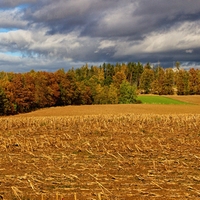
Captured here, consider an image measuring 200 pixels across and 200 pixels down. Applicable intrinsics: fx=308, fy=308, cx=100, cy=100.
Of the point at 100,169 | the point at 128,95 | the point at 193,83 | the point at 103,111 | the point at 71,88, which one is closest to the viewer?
the point at 100,169

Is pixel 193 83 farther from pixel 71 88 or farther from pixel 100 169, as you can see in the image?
pixel 100 169

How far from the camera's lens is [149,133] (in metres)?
22.8

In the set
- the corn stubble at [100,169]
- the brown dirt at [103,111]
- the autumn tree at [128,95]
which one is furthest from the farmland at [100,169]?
the autumn tree at [128,95]

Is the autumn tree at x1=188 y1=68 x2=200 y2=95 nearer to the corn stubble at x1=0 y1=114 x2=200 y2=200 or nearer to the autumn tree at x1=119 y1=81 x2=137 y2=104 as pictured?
the autumn tree at x1=119 y1=81 x2=137 y2=104

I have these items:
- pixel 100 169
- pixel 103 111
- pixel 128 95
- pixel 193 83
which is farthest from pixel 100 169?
pixel 193 83

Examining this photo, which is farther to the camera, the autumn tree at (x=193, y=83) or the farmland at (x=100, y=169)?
the autumn tree at (x=193, y=83)

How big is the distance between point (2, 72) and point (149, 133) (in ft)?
305

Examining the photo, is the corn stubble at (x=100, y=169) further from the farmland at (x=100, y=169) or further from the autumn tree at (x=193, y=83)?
the autumn tree at (x=193, y=83)

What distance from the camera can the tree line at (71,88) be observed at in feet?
234

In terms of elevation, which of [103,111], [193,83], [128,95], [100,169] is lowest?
[103,111]

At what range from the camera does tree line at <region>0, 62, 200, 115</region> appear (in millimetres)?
71375

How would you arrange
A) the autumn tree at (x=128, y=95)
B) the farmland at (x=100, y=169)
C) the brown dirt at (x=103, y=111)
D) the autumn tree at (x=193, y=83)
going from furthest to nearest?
1. the autumn tree at (x=193, y=83)
2. the autumn tree at (x=128, y=95)
3. the brown dirt at (x=103, y=111)
4. the farmland at (x=100, y=169)

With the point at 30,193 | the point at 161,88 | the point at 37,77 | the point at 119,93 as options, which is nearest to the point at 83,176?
the point at 30,193

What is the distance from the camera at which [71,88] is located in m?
88.2
